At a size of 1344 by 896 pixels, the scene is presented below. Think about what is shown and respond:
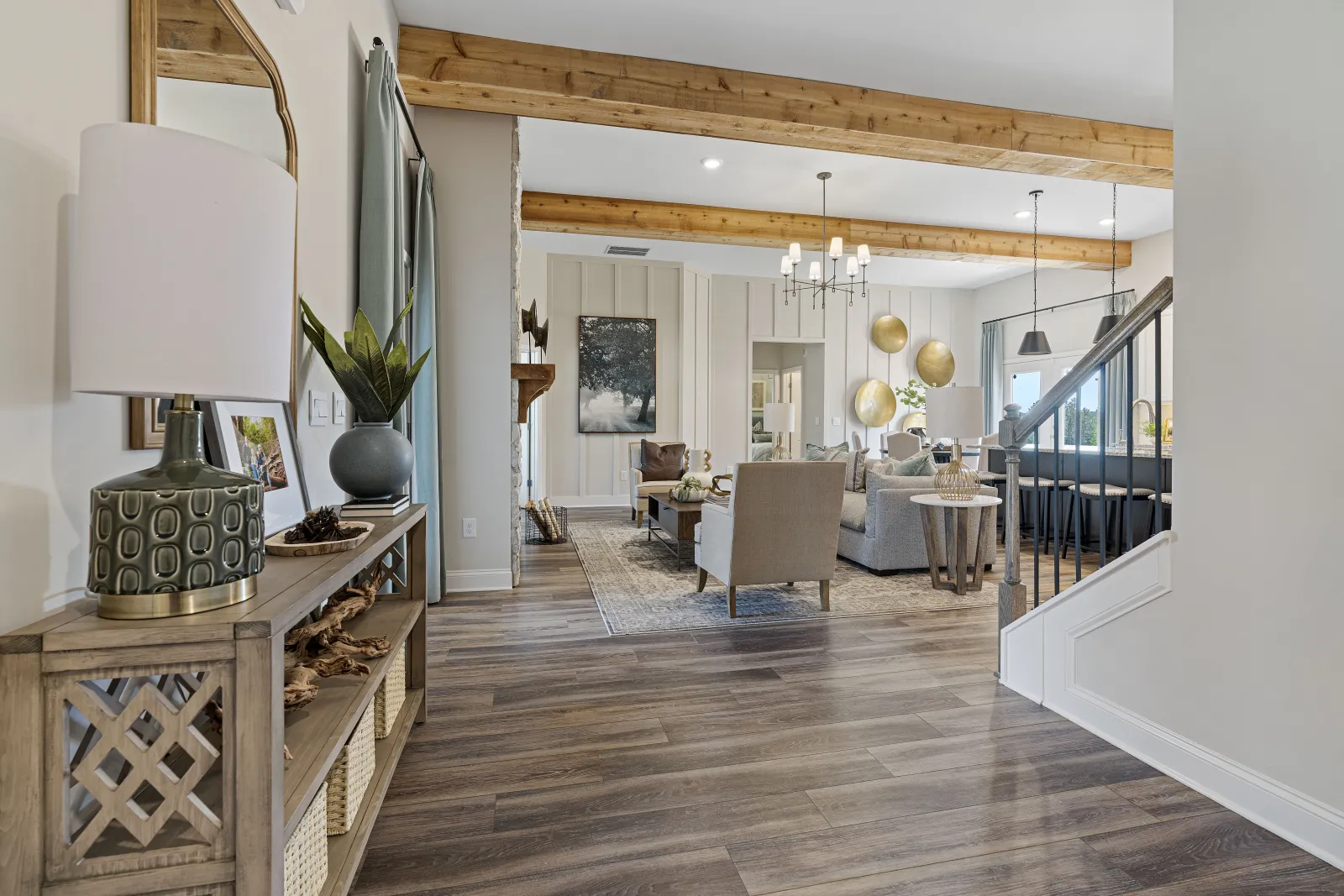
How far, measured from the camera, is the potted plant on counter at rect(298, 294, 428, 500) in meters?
1.69

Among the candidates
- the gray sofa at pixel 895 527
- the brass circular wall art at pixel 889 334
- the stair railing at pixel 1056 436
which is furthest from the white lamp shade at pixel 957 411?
the brass circular wall art at pixel 889 334

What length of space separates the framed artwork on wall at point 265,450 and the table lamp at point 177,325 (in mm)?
393

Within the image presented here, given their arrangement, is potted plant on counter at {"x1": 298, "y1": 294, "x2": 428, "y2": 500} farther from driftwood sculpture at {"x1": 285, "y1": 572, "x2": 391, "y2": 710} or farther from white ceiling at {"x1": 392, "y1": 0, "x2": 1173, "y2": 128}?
white ceiling at {"x1": 392, "y1": 0, "x2": 1173, "y2": 128}

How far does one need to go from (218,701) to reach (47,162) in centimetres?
86

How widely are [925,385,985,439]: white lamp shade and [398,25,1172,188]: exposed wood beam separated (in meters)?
1.60

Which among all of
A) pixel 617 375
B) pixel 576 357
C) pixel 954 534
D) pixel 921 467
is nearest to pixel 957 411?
pixel 954 534

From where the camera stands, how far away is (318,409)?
2.17m

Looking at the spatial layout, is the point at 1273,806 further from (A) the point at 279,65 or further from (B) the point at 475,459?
(B) the point at 475,459

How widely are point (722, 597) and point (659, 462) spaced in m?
3.37

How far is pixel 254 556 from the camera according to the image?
0.98 meters

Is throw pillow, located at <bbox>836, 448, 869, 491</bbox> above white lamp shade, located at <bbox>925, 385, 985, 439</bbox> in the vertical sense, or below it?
below

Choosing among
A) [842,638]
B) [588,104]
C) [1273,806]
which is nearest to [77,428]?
[1273,806]

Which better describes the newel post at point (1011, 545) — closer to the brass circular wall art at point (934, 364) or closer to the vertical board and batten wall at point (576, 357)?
the vertical board and batten wall at point (576, 357)

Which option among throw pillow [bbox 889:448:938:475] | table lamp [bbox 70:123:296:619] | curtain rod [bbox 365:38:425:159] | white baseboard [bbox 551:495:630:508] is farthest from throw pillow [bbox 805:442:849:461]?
table lamp [bbox 70:123:296:619]
